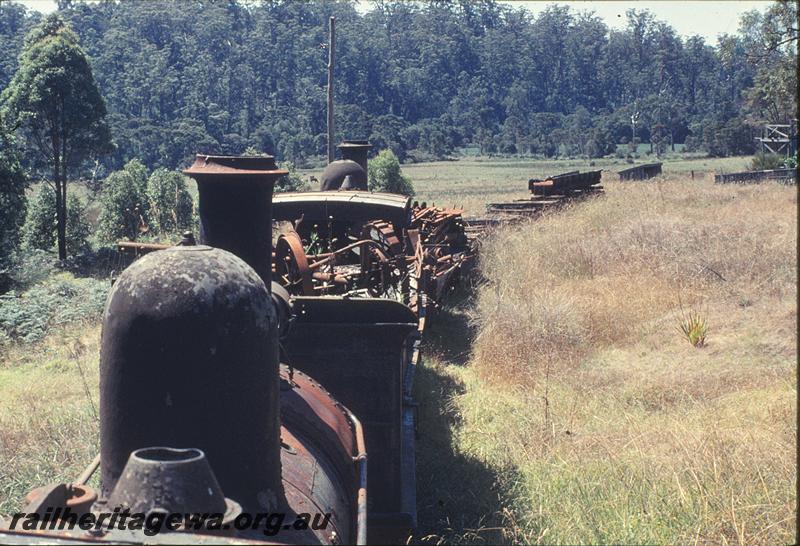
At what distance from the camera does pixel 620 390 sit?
10.3m

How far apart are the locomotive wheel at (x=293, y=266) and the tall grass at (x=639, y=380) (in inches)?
87.5

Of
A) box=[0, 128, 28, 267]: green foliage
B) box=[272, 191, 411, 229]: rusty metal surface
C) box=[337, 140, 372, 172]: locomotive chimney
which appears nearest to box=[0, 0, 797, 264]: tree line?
box=[0, 128, 28, 267]: green foliage

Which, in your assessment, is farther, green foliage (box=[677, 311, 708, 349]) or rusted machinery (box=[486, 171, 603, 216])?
rusted machinery (box=[486, 171, 603, 216])

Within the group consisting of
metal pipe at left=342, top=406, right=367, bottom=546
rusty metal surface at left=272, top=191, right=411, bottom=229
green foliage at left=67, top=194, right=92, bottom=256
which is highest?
rusty metal surface at left=272, top=191, right=411, bottom=229

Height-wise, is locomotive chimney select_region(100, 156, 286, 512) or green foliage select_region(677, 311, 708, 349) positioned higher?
locomotive chimney select_region(100, 156, 286, 512)

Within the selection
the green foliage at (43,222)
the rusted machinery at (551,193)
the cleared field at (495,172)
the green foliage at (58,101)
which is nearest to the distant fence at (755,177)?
the rusted machinery at (551,193)

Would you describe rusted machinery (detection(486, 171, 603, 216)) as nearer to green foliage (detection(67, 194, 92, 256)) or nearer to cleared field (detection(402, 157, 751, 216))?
cleared field (detection(402, 157, 751, 216))

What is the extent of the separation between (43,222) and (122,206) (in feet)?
9.39

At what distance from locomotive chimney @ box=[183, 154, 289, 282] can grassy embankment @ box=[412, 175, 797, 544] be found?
271cm

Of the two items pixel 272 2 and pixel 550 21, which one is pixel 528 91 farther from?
pixel 272 2

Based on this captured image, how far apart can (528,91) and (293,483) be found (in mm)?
108046

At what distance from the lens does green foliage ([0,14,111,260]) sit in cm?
2803

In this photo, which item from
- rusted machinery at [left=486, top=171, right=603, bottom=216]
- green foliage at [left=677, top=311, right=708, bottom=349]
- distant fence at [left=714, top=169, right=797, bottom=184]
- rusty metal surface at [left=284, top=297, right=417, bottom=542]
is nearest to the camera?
rusty metal surface at [left=284, top=297, right=417, bottom=542]

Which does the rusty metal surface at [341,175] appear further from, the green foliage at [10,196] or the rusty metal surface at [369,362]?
the green foliage at [10,196]
